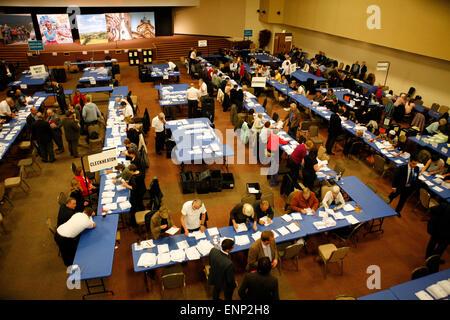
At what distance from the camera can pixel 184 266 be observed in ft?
22.0

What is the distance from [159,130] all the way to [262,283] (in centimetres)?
738

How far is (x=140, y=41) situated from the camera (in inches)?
Result: 1016

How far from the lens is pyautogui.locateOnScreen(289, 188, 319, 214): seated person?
7.03 m

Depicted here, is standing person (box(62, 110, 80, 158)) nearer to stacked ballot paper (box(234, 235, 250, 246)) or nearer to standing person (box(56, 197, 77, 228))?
standing person (box(56, 197, 77, 228))

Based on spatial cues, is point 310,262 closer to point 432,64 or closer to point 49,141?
point 49,141

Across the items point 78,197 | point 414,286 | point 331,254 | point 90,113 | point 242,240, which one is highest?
point 90,113

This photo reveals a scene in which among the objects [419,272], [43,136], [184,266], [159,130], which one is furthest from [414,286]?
[43,136]

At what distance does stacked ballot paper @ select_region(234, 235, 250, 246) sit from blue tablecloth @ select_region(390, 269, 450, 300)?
2.69 meters

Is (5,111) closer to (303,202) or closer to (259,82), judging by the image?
(259,82)

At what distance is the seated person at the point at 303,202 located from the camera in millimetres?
7027

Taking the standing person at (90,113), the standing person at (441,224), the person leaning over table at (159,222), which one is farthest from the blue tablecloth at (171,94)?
the standing person at (441,224)

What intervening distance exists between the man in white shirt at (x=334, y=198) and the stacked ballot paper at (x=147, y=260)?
13.2 ft

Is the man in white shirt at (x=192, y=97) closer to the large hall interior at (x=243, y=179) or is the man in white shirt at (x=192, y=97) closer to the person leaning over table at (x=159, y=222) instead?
the large hall interior at (x=243, y=179)

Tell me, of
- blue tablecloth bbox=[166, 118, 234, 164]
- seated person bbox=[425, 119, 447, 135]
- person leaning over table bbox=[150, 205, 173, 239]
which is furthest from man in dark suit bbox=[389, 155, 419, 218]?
person leaning over table bbox=[150, 205, 173, 239]
